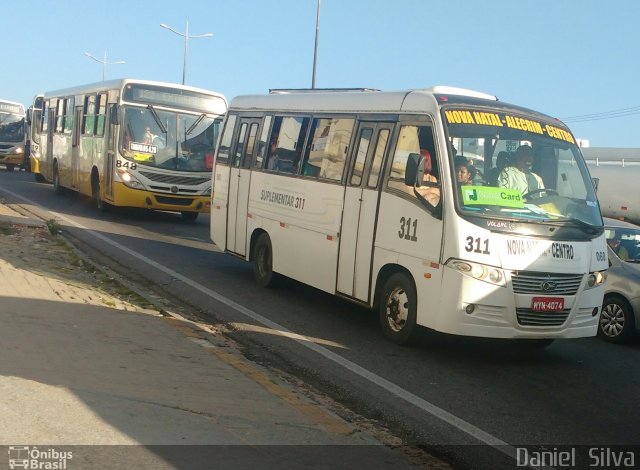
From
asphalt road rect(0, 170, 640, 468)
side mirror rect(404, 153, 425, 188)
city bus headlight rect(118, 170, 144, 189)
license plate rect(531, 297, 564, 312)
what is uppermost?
side mirror rect(404, 153, 425, 188)

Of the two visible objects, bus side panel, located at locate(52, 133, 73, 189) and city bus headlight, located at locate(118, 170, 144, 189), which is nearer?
city bus headlight, located at locate(118, 170, 144, 189)

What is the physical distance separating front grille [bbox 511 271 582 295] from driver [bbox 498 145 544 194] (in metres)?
0.95

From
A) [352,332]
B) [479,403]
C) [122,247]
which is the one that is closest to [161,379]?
[479,403]

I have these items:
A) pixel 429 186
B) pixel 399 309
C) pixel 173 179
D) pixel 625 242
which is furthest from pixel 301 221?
pixel 173 179

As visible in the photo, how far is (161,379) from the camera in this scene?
7008 mm

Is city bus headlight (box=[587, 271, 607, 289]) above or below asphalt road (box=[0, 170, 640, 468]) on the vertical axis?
above

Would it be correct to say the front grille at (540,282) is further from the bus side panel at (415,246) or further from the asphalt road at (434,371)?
the asphalt road at (434,371)

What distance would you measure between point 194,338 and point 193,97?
12.8 m

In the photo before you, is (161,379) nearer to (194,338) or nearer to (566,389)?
(194,338)

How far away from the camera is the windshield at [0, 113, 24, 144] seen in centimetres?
4103

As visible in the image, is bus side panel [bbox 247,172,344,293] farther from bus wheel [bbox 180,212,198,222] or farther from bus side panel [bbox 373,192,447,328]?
bus wheel [bbox 180,212,198,222]

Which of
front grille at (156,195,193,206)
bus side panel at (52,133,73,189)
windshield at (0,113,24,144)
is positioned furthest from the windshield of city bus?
windshield at (0,113,24,144)

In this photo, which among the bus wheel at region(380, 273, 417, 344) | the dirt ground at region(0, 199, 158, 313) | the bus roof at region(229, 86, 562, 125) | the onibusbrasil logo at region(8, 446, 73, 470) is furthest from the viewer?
the dirt ground at region(0, 199, 158, 313)

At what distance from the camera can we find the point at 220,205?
14.3 metres
